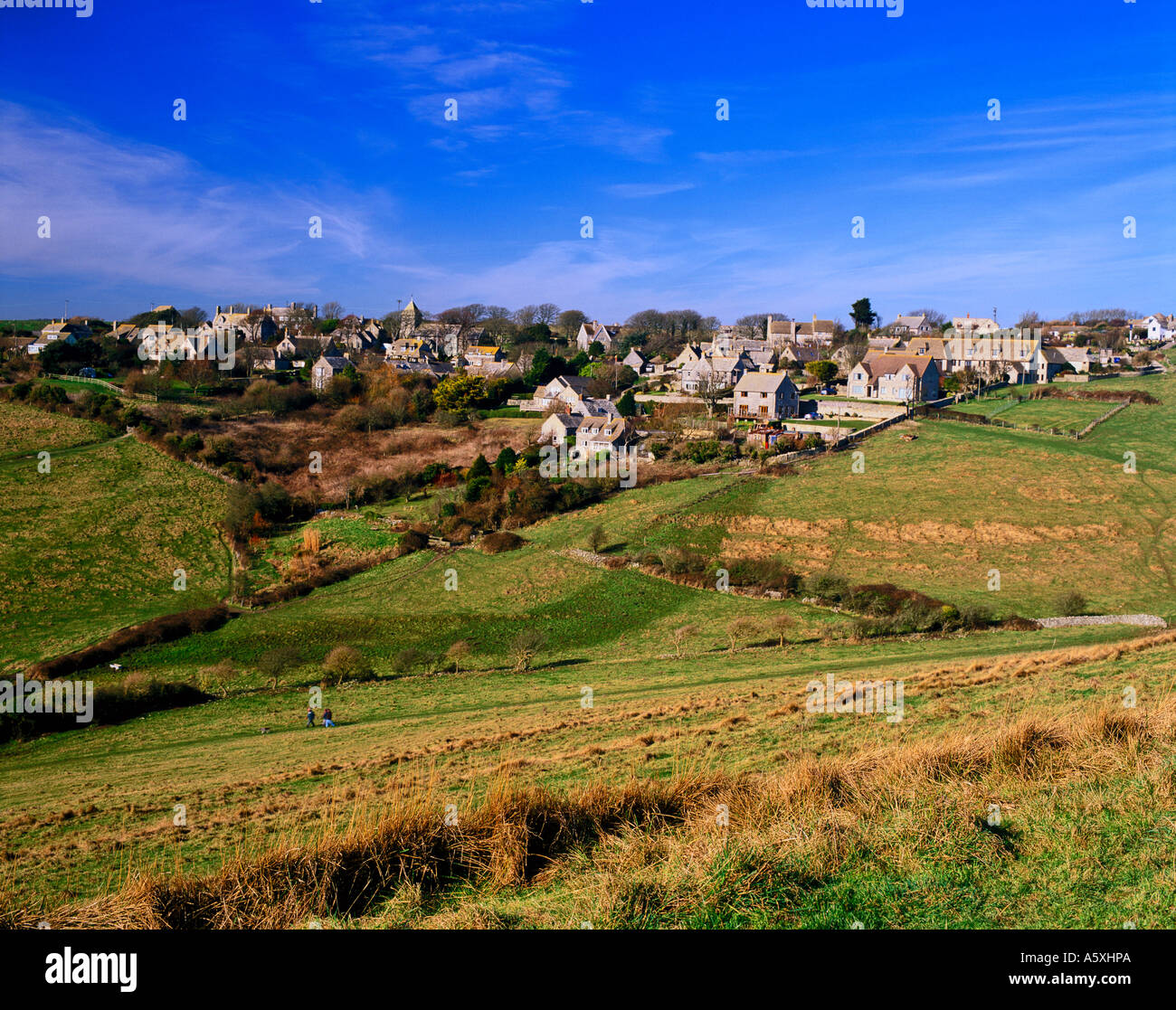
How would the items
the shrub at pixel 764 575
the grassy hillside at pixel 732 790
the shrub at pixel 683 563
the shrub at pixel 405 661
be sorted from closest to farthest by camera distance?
1. the grassy hillside at pixel 732 790
2. the shrub at pixel 405 661
3. the shrub at pixel 764 575
4. the shrub at pixel 683 563

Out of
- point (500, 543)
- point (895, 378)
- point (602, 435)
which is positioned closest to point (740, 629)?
point (500, 543)

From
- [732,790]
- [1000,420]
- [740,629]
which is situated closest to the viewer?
[732,790]

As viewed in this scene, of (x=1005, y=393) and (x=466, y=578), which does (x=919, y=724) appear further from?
(x=1005, y=393)

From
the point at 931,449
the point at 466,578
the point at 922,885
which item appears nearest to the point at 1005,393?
the point at 931,449

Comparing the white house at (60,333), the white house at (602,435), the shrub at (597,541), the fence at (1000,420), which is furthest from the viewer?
the white house at (60,333)

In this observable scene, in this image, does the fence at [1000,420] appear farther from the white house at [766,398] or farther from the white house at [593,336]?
the white house at [593,336]

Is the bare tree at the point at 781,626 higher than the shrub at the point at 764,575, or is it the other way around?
the shrub at the point at 764,575

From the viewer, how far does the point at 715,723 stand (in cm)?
1480

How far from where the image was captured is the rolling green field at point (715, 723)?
6230 millimetres

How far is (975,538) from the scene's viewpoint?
40469 mm

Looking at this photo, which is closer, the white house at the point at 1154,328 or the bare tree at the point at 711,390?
the bare tree at the point at 711,390

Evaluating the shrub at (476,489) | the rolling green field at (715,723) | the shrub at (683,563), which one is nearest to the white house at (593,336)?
the shrub at (476,489)

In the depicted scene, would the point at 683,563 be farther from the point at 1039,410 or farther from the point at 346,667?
the point at 1039,410
